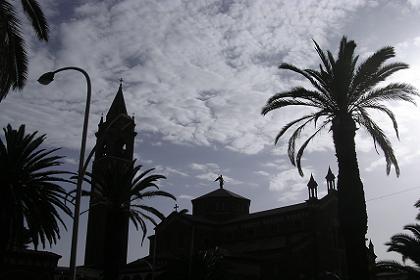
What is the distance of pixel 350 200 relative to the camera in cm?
2175

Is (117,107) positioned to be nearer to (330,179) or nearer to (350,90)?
(330,179)

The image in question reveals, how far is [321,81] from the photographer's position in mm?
23516

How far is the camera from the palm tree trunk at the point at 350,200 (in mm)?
20703

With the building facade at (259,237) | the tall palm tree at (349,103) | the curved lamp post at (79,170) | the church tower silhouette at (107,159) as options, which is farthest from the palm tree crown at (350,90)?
the church tower silhouette at (107,159)

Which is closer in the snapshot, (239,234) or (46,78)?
(46,78)

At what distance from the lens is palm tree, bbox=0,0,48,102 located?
43.3ft

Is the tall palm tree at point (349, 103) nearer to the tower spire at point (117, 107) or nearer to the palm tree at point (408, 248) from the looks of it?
the palm tree at point (408, 248)

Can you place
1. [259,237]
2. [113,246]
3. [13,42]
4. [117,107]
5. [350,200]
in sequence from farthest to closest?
[117,107], [259,237], [113,246], [350,200], [13,42]

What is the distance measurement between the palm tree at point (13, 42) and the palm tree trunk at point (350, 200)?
14.1 m

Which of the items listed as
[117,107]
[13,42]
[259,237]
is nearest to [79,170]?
[13,42]

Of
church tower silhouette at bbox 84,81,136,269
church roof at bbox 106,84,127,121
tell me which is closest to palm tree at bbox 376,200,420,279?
church tower silhouette at bbox 84,81,136,269

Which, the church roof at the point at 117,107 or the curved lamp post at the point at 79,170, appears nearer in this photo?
the curved lamp post at the point at 79,170

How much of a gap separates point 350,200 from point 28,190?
1651 centimetres

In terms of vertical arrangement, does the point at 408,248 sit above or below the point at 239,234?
below
